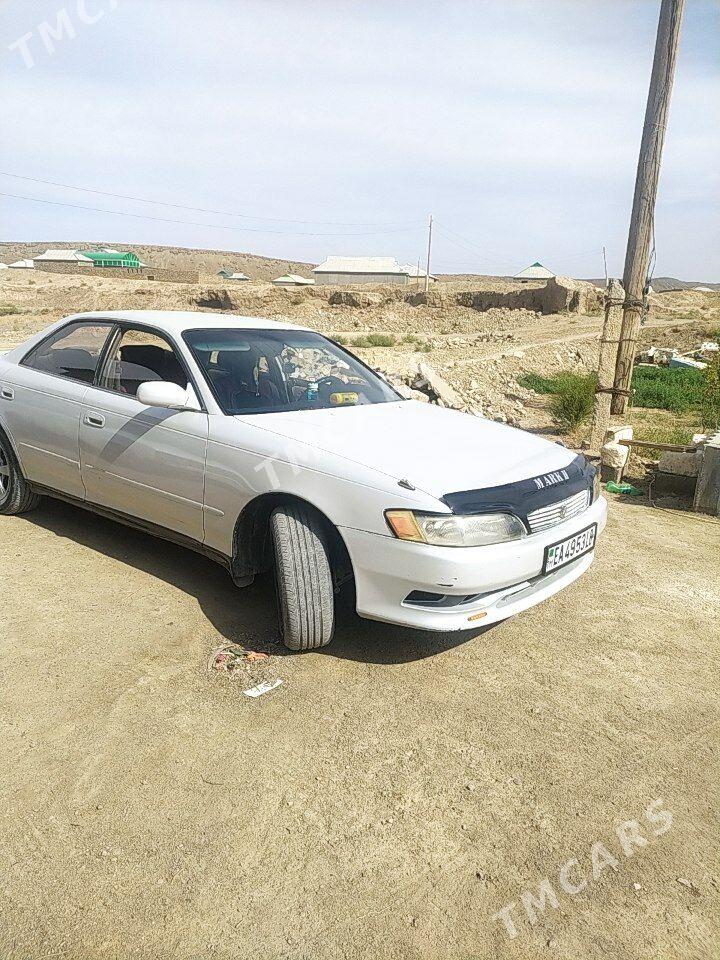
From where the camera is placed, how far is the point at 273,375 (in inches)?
165

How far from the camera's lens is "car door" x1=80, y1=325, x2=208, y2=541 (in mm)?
3734

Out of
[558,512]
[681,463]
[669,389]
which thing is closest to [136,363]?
[558,512]

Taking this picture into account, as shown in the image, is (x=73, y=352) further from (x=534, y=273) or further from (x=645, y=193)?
(x=534, y=273)

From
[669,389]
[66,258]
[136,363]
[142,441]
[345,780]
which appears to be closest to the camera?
[345,780]

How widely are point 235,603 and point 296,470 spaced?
1.06 m

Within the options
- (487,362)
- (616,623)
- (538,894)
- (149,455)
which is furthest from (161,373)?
(487,362)

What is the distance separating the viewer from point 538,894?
2146 mm

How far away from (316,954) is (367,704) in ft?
3.94

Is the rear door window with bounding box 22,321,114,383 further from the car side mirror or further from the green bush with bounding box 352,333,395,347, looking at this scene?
the green bush with bounding box 352,333,395,347

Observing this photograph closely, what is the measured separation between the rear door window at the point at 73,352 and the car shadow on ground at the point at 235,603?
3.61 ft

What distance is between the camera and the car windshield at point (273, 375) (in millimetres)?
3893

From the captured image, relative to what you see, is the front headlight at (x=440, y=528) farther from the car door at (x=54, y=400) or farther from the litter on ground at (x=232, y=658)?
the car door at (x=54, y=400)

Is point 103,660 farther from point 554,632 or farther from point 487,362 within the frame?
point 487,362

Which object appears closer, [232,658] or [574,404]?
[232,658]
